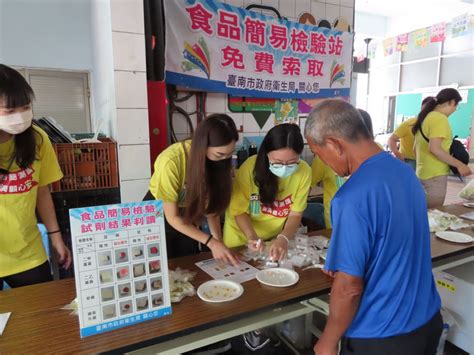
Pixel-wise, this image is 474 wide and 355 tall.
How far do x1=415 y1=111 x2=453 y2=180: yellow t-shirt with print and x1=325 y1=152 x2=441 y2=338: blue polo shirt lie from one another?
6.37 feet

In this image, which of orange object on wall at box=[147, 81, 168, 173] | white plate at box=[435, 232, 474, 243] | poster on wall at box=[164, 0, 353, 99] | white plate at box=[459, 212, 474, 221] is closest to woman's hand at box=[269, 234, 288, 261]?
white plate at box=[435, 232, 474, 243]

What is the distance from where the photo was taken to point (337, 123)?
92 cm

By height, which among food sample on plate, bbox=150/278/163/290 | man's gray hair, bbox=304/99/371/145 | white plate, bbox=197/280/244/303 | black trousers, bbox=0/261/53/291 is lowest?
black trousers, bbox=0/261/53/291

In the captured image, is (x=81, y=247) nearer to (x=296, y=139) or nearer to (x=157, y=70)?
(x=296, y=139)

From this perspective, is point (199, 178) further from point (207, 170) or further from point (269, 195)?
point (269, 195)

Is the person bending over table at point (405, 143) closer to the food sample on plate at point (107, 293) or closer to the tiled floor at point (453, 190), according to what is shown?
the tiled floor at point (453, 190)

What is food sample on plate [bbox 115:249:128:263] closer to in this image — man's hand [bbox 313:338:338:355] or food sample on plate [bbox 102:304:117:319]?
food sample on plate [bbox 102:304:117:319]

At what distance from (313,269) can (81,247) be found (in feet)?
2.89

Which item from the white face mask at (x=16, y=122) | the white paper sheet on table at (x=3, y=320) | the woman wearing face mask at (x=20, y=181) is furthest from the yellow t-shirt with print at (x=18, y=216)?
the white paper sheet on table at (x=3, y=320)

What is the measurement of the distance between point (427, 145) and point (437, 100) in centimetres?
36

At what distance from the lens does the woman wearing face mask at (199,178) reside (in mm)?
1394

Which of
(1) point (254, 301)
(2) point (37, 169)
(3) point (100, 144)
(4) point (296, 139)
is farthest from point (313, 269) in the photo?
(3) point (100, 144)

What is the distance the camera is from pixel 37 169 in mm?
1338

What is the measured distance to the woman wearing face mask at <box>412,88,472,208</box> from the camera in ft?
8.39
